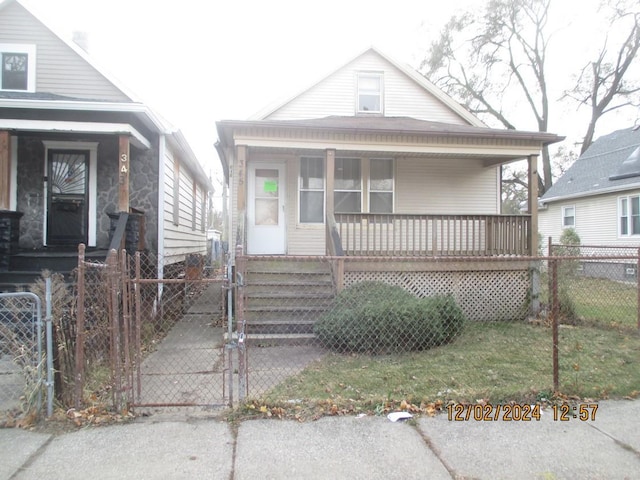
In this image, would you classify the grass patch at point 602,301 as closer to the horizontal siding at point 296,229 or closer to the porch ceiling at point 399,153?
the porch ceiling at point 399,153

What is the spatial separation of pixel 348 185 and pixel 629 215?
37.4ft

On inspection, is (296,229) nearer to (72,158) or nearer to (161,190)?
(161,190)

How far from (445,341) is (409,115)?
7434 millimetres

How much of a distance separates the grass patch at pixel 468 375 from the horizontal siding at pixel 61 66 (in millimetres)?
7303

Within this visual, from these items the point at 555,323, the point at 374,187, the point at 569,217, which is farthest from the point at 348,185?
the point at 569,217

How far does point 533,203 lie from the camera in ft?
30.2

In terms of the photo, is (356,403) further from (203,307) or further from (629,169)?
(203,307)

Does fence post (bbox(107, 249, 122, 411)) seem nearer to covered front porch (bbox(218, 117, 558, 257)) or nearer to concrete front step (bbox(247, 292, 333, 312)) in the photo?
concrete front step (bbox(247, 292, 333, 312))

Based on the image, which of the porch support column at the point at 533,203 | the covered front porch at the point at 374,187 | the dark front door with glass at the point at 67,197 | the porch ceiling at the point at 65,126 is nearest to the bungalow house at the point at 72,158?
the dark front door with glass at the point at 67,197

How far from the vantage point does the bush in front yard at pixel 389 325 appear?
608cm

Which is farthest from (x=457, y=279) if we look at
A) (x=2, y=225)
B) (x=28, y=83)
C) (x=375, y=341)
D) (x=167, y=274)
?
(x=28, y=83)

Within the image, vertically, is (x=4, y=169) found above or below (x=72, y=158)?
below

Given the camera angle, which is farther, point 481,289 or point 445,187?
point 445,187

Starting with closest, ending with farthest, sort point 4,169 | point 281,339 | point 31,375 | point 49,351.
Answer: point 49,351, point 31,375, point 281,339, point 4,169
